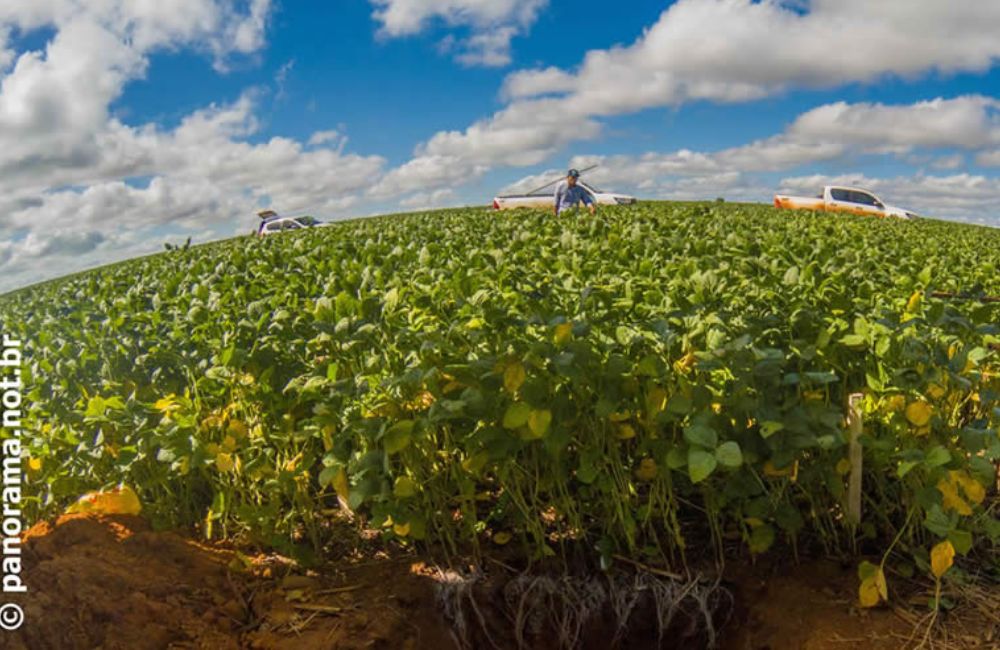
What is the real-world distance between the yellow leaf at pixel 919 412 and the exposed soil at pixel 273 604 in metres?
0.83

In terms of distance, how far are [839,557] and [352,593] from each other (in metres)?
2.17

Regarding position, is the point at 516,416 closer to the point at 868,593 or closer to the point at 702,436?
the point at 702,436

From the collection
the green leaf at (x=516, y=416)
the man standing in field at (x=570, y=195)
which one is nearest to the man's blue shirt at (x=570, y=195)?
the man standing in field at (x=570, y=195)

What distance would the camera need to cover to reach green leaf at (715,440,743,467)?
2303mm

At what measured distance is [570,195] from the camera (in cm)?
1334

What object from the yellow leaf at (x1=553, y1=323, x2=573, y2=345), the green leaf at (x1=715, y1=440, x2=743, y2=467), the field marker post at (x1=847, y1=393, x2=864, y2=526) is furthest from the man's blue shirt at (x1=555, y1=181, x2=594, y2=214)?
the green leaf at (x1=715, y1=440, x2=743, y2=467)

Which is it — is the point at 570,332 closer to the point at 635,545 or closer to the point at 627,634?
the point at 635,545

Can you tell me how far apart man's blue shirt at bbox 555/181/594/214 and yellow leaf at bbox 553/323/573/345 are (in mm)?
10729

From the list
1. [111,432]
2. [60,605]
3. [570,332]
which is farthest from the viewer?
[111,432]

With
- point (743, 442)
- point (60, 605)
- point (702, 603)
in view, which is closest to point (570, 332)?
point (743, 442)

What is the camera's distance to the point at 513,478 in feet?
10.7

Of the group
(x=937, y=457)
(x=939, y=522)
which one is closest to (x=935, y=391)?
(x=937, y=457)

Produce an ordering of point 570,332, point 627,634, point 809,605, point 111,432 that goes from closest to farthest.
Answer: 1. point 570,332
2. point 809,605
3. point 627,634
4. point 111,432

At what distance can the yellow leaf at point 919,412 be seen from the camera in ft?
8.96
